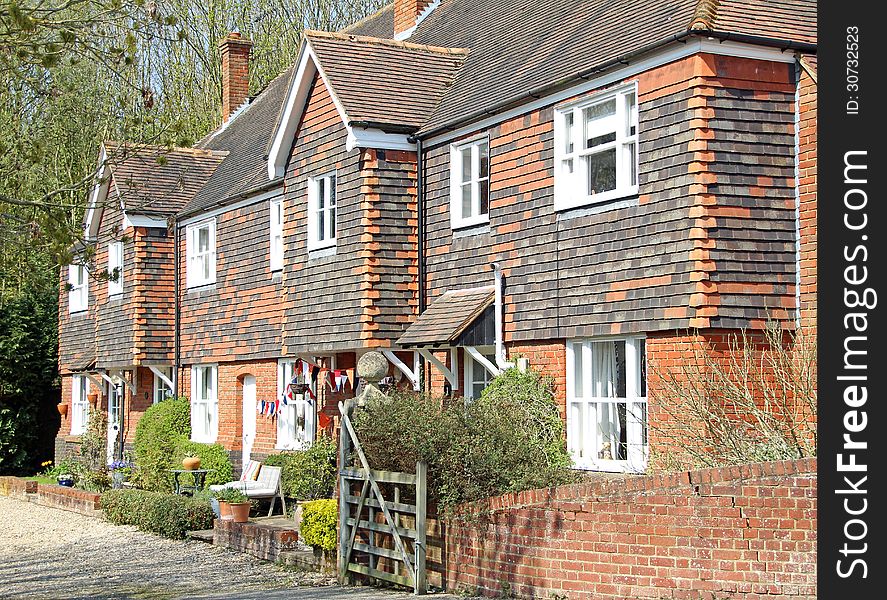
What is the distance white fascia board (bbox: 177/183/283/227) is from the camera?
2492cm

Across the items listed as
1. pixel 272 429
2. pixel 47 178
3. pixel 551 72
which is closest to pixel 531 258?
pixel 551 72

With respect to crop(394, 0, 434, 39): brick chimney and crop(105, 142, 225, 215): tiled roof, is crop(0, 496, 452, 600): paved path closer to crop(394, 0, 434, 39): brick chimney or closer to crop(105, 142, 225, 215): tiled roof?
crop(105, 142, 225, 215): tiled roof

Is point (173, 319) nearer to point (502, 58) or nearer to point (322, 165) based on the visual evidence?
point (322, 165)

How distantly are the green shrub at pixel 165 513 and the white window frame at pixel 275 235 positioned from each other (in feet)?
16.5

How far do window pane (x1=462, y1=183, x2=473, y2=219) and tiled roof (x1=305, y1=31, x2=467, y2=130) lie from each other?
4.79ft

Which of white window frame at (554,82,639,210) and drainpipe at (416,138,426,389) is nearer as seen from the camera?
white window frame at (554,82,639,210)

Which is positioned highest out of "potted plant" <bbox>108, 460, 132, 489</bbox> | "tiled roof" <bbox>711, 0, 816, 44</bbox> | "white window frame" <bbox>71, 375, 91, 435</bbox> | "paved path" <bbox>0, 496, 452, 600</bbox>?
"tiled roof" <bbox>711, 0, 816, 44</bbox>

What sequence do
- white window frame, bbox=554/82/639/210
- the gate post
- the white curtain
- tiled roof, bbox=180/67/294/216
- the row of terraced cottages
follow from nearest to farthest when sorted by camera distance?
1. the gate post
2. the row of terraced cottages
3. white window frame, bbox=554/82/639/210
4. the white curtain
5. tiled roof, bbox=180/67/294/216

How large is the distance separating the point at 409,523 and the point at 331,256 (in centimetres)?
754

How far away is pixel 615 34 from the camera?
16.7 m

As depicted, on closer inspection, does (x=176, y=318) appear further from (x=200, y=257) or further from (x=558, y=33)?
(x=558, y=33)

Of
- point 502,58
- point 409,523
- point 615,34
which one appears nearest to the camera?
point 409,523

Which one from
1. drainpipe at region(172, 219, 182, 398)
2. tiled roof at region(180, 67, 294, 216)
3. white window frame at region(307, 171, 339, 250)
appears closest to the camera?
white window frame at region(307, 171, 339, 250)

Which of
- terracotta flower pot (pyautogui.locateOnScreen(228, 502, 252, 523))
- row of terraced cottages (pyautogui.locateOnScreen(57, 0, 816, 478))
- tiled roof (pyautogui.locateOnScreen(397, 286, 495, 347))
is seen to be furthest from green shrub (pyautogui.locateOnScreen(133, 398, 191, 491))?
tiled roof (pyautogui.locateOnScreen(397, 286, 495, 347))
